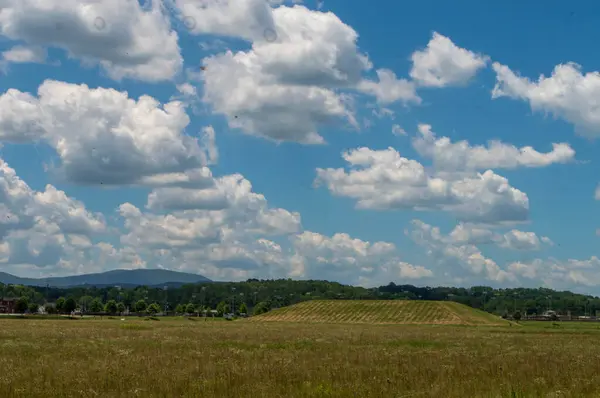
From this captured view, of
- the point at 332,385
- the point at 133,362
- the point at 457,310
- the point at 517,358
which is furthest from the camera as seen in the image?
the point at 457,310

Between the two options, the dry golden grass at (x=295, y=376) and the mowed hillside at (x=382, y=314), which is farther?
the mowed hillside at (x=382, y=314)

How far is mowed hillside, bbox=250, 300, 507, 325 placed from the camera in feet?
475

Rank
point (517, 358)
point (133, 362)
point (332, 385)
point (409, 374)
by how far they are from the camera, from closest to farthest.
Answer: point (332, 385) < point (409, 374) < point (133, 362) < point (517, 358)

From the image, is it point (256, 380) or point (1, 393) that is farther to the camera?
point (256, 380)

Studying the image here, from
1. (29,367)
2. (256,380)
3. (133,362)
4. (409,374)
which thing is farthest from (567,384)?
(29,367)

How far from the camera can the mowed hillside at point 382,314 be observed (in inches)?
5703

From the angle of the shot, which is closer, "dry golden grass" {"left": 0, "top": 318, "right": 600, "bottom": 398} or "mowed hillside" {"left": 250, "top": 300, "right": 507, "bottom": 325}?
"dry golden grass" {"left": 0, "top": 318, "right": 600, "bottom": 398}

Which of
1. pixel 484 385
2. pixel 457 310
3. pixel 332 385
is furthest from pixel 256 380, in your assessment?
pixel 457 310

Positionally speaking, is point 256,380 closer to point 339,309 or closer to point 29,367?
point 29,367

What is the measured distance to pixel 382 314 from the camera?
15838cm

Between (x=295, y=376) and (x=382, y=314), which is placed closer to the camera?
(x=295, y=376)

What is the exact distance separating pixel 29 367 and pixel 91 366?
7.51ft

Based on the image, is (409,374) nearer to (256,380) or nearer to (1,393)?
(256,380)

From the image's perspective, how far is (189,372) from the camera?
24016 mm
